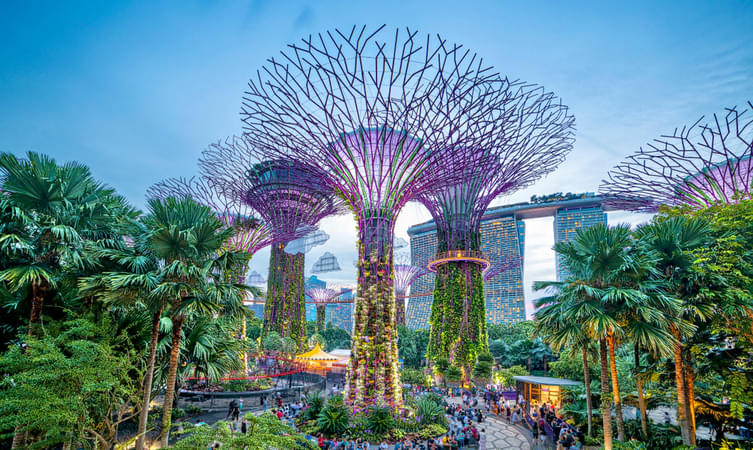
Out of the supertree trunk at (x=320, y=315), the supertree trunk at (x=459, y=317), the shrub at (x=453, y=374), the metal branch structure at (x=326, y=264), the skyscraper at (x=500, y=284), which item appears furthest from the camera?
the skyscraper at (x=500, y=284)

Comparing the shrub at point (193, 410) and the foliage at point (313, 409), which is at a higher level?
the foliage at point (313, 409)

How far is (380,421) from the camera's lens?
14.3 metres

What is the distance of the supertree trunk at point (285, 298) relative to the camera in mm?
38062

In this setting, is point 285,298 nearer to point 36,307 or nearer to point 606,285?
point 36,307

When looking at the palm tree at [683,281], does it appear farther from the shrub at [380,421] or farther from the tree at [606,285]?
the shrub at [380,421]

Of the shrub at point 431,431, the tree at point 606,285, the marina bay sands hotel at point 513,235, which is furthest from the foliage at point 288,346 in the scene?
the marina bay sands hotel at point 513,235

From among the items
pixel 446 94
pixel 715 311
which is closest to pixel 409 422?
pixel 715 311

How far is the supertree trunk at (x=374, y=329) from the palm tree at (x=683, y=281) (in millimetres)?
9437

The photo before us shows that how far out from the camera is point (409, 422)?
15008 millimetres

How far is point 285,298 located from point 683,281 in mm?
33358

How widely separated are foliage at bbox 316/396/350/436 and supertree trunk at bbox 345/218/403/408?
2.84 ft

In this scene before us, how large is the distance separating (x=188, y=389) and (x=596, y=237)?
22.6 meters

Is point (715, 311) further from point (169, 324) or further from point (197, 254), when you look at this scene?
point (169, 324)

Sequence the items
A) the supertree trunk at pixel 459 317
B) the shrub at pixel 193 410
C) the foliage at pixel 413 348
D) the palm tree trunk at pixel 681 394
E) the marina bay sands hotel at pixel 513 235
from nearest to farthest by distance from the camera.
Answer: the palm tree trunk at pixel 681 394, the shrub at pixel 193 410, the supertree trunk at pixel 459 317, the foliage at pixel 413 348, the marina bay sands hotel at pixel 513 235
